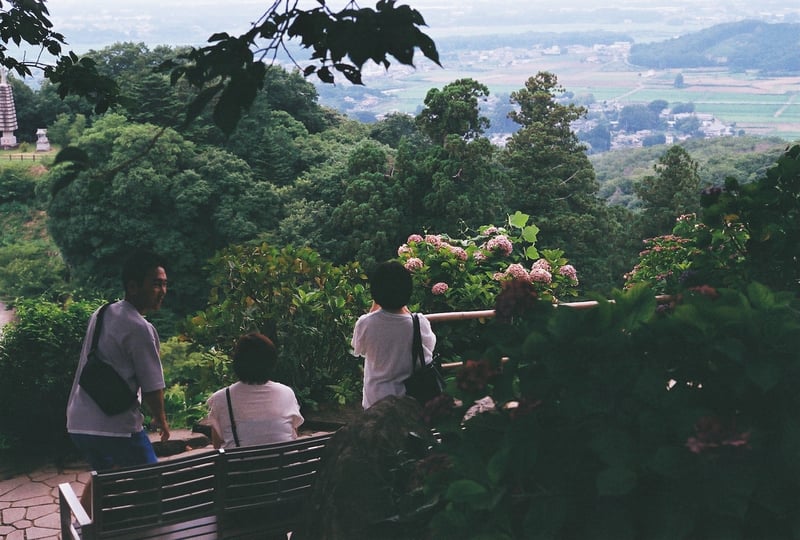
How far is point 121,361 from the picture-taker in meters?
2.64

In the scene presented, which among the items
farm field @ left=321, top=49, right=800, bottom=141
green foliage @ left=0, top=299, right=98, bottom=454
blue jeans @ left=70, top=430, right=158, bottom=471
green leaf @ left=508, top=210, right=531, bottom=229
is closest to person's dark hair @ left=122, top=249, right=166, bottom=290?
blue jeans @ left=70, top=430, right=158, bottom=471

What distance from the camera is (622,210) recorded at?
3017cm

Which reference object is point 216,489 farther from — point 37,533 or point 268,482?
point 37,533

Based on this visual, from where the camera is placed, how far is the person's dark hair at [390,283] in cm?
287

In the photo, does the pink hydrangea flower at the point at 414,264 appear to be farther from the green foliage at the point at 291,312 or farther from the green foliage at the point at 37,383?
the green foliage at the point at 37,383

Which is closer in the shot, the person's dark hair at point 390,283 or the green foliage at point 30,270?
the person's dark hair at point 390,283

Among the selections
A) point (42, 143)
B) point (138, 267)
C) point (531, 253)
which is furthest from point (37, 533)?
point (42, 143)

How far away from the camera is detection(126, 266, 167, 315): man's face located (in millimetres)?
2686

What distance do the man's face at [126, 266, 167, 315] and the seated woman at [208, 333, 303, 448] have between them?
11.6 inches

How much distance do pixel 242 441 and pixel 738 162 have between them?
43.4 metres

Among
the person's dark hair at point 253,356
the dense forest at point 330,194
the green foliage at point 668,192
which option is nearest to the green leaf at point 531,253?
the person's dark hair at point 253,356

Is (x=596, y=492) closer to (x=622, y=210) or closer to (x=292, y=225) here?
(x=292, y=225)

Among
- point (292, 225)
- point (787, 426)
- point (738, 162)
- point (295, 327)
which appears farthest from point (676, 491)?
point (738, 162)

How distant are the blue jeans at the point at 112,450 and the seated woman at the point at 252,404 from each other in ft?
0.75
